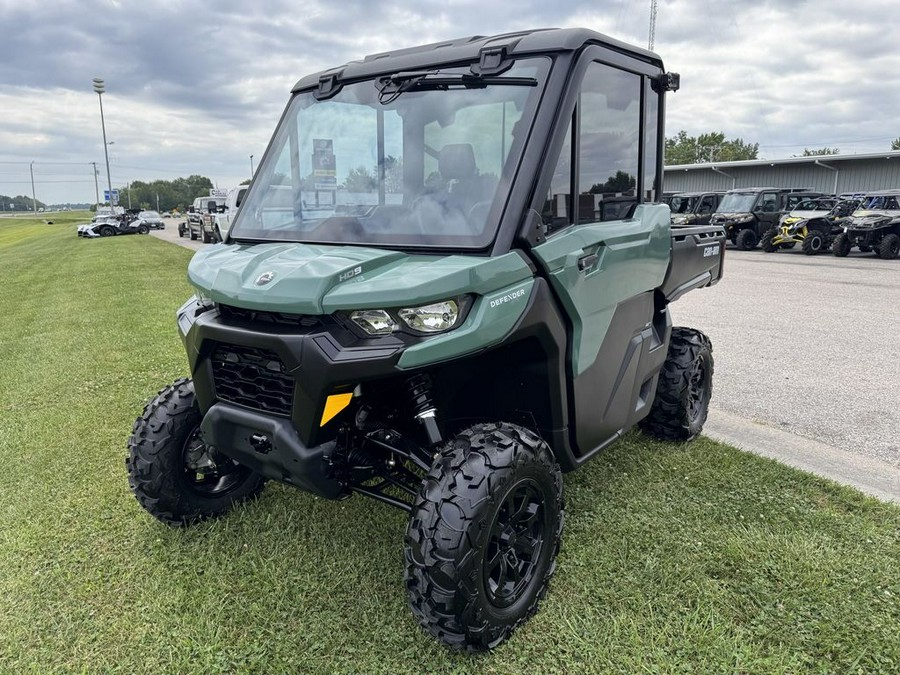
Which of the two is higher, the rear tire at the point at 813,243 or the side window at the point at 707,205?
the side window at the point at 707,205

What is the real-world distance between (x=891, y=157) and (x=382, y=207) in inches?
1358

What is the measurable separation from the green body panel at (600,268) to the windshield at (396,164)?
0.38m

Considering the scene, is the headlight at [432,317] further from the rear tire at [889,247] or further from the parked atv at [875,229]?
the rear tire at [889,247]

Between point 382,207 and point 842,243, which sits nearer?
point 382,207

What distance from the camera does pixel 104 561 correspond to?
3189 mm

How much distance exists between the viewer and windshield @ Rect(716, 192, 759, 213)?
22562 millimetres

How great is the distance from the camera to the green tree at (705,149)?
7444cm

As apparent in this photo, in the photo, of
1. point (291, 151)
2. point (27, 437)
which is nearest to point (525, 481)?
point (291, 151)

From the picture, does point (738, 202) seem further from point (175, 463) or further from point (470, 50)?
point (175, 463)

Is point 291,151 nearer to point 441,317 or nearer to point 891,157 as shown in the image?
point 441,317

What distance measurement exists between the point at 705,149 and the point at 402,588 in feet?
278

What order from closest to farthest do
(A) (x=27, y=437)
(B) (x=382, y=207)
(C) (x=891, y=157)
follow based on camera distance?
1. (B) (x=382, y=207)
2. (A) (x=27, y=437)
3. (C) (x=891, y=157)

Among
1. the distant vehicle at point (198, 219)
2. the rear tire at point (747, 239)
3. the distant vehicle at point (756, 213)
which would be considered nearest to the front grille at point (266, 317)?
the distant vehicle at point (756, 213)

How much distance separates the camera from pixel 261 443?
259cm
